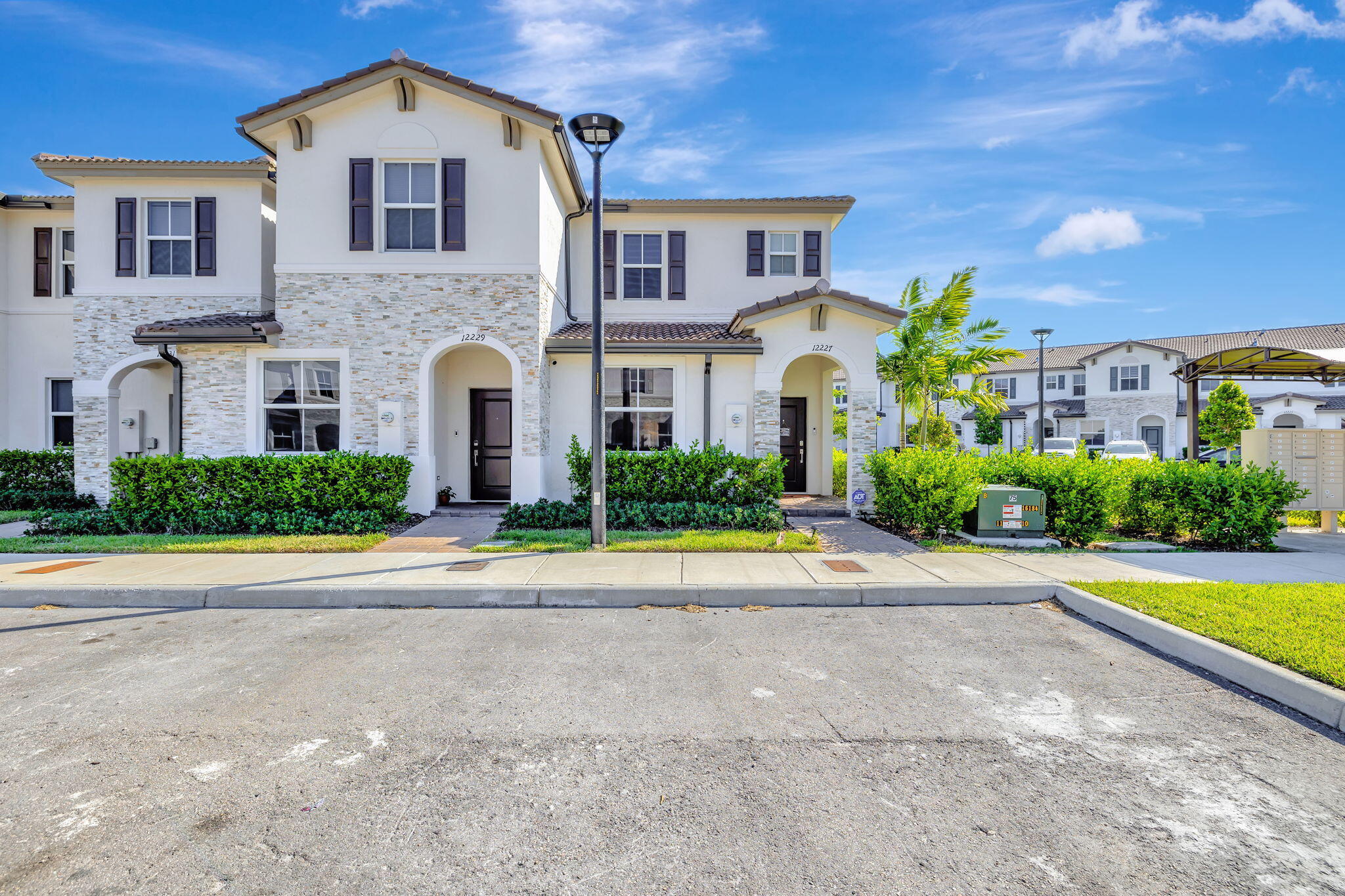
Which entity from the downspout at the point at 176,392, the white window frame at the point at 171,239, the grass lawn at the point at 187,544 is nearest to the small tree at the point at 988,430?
the white window frame at the point at 171,239

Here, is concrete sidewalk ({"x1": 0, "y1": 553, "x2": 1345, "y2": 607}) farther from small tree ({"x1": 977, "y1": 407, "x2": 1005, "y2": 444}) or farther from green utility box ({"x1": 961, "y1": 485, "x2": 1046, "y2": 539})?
small tree ({"x1": 977, "y1": 407, "x2": 1005, "y2": 444})

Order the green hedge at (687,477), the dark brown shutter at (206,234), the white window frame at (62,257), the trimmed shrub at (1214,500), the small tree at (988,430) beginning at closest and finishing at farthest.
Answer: the trimmed shrub at (1214,500) → the green hedge at (687,477) → the dark brown shutter at (206,234) → the white window frame at (62,257) → the small tree at (988,430)

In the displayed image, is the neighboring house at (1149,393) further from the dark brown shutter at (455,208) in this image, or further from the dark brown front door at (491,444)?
the dark brown shutter at (455,208)

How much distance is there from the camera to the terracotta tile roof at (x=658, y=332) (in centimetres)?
1304

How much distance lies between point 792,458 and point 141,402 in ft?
46.0

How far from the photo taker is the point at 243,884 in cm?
271

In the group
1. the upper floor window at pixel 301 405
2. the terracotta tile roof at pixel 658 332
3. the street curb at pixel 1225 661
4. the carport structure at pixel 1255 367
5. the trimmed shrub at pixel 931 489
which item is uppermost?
the terracotta tile roof at pixel 658 332

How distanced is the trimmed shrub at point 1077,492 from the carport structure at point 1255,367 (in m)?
2.09

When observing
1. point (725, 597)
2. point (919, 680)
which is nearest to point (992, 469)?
point (725, 597)

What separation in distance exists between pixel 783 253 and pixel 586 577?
10.7 metres

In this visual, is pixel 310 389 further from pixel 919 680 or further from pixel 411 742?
pixel 919 680

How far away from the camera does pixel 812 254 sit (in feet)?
51.8

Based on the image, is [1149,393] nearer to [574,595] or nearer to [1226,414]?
[1226,414]

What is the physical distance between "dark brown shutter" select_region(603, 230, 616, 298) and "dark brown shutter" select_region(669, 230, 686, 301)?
4.11 feet
